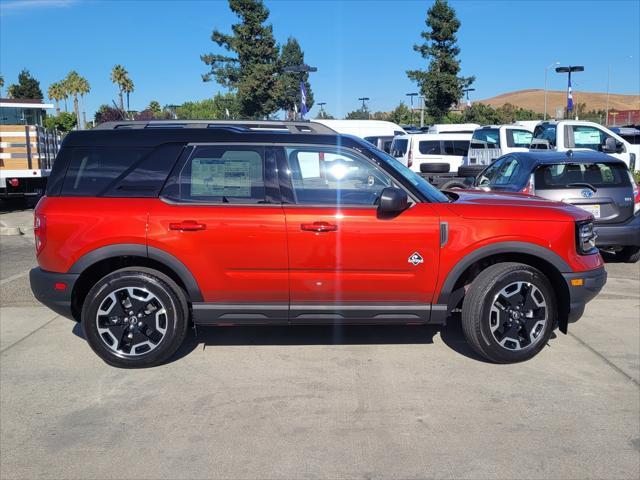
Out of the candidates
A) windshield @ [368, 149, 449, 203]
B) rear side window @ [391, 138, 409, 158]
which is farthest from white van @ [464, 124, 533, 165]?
windshield @ [368, 149, 449, 203]

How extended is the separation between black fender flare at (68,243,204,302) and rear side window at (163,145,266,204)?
45 centimetres

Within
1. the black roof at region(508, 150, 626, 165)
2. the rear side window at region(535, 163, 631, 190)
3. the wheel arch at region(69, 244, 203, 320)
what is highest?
the black roof at region(508, 150, 626, 165)

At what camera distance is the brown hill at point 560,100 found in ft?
431

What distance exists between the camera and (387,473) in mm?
3309

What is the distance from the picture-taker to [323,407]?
13.5 ft

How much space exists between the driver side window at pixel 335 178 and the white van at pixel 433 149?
44.8 ft

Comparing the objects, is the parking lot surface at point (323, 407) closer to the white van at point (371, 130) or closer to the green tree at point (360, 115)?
the white van at point (371, 130)

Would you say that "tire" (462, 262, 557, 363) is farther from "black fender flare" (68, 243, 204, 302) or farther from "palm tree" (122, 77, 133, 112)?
"palm tree" (122, 77, 133, 112)

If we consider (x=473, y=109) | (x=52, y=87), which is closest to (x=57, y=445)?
(x=473, y=109)

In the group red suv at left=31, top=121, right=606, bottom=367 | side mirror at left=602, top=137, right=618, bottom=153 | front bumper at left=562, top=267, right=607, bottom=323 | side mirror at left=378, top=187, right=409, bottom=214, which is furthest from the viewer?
side mirror at left=602, top=137, right=618, bottom=153

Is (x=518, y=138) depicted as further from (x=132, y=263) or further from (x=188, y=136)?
(x=132, y=263)

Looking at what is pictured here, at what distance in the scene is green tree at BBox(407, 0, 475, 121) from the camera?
139 feet

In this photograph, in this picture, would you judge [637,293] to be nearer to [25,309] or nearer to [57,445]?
[57,445]

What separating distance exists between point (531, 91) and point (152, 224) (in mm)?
181353
